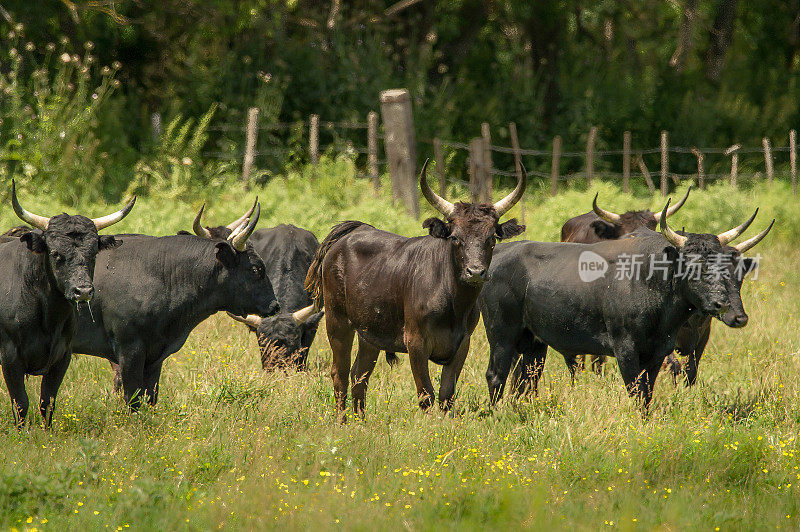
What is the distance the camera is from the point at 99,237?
7.27 meters

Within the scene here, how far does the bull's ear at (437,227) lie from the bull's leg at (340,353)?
1.35m

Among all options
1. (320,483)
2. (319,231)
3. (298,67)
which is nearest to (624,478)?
(320,483)

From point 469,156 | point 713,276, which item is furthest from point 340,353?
point 469,156

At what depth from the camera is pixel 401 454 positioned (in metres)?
6.68

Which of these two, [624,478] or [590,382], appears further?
[590,382]

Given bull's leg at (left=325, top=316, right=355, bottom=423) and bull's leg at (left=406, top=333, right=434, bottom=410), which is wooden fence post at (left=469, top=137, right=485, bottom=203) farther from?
bull's leg at (left=406, top=333, right=434, bottom=410)

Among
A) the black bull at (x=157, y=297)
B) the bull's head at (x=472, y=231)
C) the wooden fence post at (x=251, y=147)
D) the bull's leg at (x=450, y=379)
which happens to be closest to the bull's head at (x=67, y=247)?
the black bull at (x=157, y=297)

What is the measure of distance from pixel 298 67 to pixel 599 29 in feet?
45.2

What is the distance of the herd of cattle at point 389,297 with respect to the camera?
730cm

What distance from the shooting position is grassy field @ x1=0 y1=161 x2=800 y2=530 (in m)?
5.62

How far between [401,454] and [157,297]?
265 cm

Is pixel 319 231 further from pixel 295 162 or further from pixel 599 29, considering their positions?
pixel 599 29

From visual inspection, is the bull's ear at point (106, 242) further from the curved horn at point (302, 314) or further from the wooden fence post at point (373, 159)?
the wooden fence post at point (373, 159)

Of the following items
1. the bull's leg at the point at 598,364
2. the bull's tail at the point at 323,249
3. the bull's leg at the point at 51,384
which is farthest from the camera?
the bull's leg at the point at 598,364
